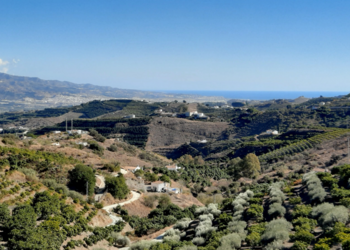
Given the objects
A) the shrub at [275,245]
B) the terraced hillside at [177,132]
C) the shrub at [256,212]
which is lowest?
the terraced hillside at [177,132]

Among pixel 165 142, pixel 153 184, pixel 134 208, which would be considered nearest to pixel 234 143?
pixel 165 142

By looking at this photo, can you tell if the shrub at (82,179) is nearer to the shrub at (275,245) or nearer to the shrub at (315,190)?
the shrub at (315,190)

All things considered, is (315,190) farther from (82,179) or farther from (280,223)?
(82,179)

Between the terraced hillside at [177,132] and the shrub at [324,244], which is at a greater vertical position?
the shrub at [324,244]

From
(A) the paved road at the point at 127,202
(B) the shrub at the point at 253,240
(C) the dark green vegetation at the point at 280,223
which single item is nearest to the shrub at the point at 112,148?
(A) the paved road at the point at 127,202

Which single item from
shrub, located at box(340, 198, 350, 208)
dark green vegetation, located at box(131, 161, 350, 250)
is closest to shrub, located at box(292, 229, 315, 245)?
dark green vegetation, located at box(131, 161, 350, 250)

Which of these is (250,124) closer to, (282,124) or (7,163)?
(282,124)

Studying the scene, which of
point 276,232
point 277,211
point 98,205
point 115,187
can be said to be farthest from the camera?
point 115,187

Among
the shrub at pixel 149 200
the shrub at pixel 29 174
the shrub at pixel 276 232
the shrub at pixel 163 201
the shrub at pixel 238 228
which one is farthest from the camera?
the shrub at pixel 163 201

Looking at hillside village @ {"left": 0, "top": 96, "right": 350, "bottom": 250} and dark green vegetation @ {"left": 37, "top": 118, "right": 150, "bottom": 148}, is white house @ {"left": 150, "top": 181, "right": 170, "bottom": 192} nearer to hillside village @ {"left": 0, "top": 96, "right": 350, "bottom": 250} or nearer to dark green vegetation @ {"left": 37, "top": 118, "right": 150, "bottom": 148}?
hillside village @ {"left": 0, "top": 96, "right": 350, "bottom": 250}

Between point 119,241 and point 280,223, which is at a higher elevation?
point 280,223

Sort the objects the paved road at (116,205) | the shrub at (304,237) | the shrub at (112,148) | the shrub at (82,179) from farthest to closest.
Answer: the shrub at (112,148), the shrub at (82,179), the paved road at (116,205), the shrub at (304,237)

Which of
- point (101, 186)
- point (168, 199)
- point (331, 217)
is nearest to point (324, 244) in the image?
point (331, 217)
